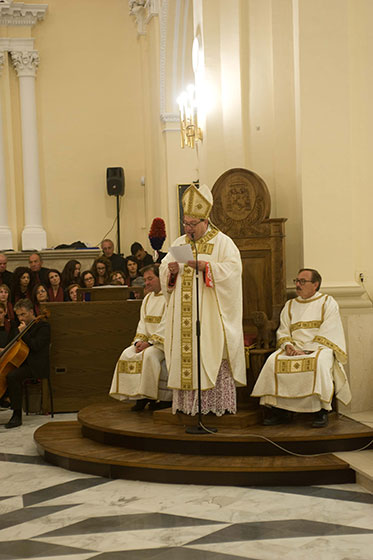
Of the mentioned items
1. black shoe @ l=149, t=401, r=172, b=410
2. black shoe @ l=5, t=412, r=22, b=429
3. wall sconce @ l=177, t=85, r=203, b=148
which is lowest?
black shoe @ l=5, t=412, r=22, b=429

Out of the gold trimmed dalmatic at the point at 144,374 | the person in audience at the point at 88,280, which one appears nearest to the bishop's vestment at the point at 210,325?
the gold trimmed dalmatic at the point at 144,374

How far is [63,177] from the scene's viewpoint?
14289 millimetres

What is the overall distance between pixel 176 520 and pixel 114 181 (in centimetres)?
986

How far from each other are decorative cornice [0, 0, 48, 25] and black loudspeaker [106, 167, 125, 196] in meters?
2.90

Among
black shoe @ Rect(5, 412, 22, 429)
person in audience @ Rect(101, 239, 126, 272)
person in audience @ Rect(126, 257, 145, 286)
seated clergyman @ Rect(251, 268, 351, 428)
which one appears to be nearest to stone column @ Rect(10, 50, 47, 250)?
person in audience @ Rect(101, 239, 126, 272)

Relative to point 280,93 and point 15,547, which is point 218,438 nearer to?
point 15,547

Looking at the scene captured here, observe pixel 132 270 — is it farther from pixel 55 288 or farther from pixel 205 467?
pixel 205 467

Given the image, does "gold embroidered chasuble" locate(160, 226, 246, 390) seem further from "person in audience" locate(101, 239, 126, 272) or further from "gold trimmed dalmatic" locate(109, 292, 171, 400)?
"person in audience" locate(101, 239, 126, 272)

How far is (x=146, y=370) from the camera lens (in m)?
6.99

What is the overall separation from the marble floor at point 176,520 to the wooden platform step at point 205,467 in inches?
3.2

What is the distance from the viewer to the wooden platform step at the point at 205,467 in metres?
5.38

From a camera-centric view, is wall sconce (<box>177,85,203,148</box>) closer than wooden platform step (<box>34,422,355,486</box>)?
No

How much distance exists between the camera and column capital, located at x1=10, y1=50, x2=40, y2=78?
45.2 ft

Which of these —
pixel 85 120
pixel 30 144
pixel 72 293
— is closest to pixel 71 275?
pixel 72 293
